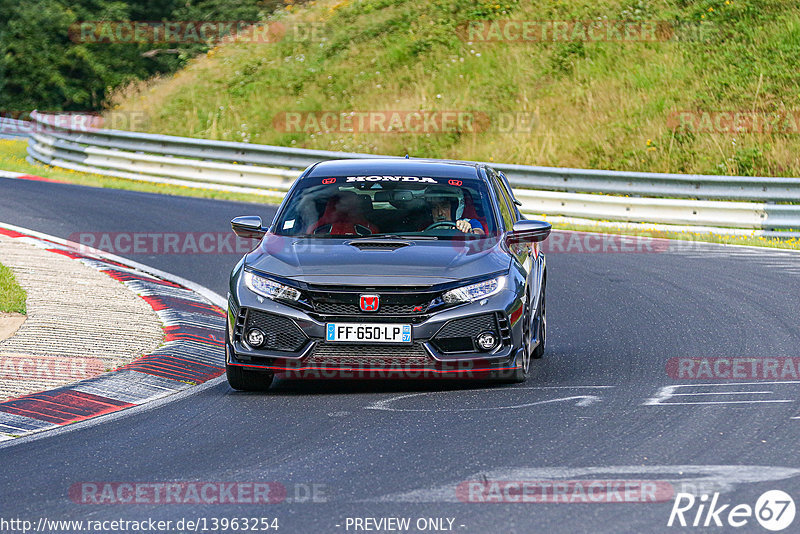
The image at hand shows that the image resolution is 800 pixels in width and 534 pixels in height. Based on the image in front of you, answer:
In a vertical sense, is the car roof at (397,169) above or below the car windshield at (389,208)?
above

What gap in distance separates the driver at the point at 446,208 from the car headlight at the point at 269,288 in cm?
146

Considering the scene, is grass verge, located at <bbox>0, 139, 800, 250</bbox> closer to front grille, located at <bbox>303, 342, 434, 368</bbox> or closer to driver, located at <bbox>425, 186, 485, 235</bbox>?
driver, located at <bbox>425, 186, 485, 235</bbox>

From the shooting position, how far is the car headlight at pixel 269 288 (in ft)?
27.5

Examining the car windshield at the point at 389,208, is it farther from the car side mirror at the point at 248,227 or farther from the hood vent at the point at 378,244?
the hood vent at the point at 378,244

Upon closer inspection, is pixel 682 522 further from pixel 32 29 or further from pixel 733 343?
pixel 32 29

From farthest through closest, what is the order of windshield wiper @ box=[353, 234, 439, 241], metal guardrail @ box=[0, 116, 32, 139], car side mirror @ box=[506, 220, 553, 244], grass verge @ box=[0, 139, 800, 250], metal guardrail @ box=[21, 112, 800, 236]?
1. metal guardrail @ box=[0, 116, 32, 139]
2. metal guardrail @ box=[21, 112, 800, 236]
3. grass verge @ box=[0, 139, 800, 250]
4. car side mirror @ box=[506, 220, 553, 244]
5. windshield wiper @ box=[353, 234, 439, 241]

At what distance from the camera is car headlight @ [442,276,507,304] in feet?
27.3

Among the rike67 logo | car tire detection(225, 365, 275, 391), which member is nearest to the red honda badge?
car tire detection(225, 365, 275, 391)

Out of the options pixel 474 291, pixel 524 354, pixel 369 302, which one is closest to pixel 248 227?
pixel 369 302

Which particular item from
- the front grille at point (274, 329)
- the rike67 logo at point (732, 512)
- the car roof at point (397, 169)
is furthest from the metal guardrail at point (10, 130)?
the rike67 logo at point (732, 512)

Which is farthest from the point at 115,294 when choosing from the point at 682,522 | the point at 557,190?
the point at 557,190

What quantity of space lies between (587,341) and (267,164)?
15.5m

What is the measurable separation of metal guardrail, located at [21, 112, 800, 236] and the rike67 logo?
14.1 metres

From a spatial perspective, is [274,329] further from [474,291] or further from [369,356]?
[474,291]
